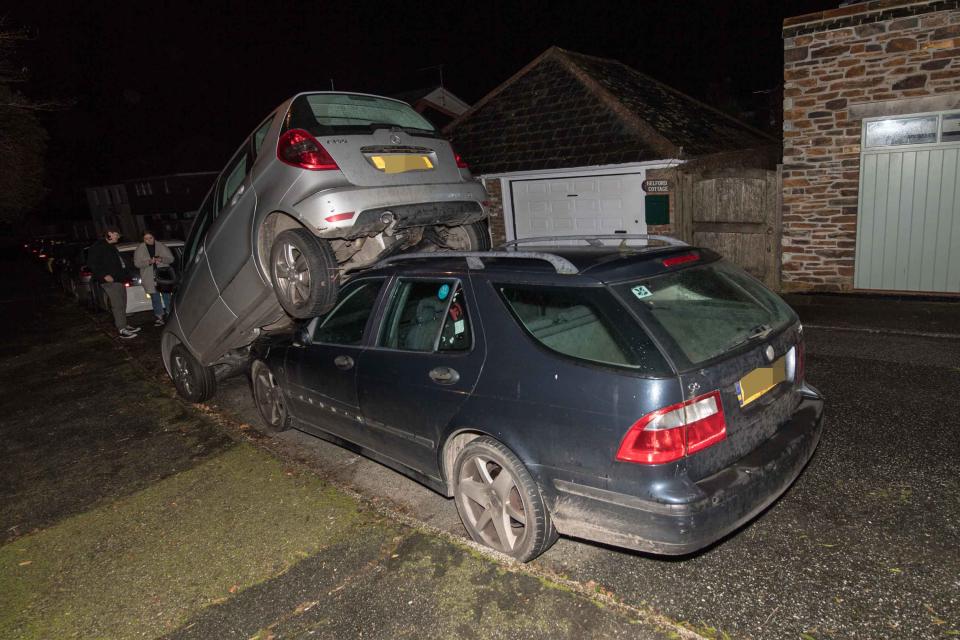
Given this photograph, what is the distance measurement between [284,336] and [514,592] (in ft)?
9.59

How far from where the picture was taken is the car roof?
2.99 metres

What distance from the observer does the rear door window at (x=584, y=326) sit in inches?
106

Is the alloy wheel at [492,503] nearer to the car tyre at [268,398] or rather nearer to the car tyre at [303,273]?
the car tyre at [303,273]

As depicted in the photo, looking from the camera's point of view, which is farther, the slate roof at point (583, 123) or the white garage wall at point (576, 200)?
the white garage wall at point (576, 200)

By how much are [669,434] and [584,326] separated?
32.0 inches

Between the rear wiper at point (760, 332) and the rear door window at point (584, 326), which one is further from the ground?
the rear door window at point (584, 326)

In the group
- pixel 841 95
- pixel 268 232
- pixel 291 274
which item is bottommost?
pixel 291 274

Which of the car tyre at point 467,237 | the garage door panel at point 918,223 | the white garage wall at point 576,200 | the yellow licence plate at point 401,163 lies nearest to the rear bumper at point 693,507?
the yellow licence plate at point 401,163

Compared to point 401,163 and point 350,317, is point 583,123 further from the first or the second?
point 350,317

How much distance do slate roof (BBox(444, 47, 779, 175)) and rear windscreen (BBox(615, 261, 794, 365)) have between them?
7.23 meters

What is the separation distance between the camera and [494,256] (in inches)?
138

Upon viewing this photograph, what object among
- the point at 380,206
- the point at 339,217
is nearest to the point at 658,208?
the point at 380,206

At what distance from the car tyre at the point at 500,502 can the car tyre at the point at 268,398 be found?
90.1 inches

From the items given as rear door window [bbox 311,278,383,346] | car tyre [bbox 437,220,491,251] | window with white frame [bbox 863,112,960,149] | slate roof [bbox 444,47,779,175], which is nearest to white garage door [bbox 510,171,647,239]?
slate roof [bbox 444,47,779,175]
